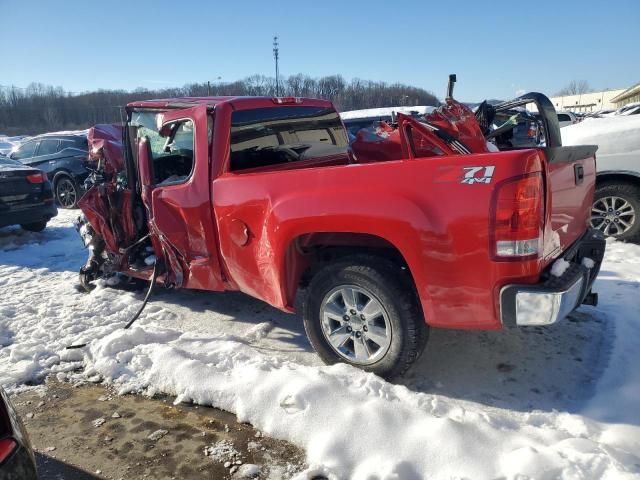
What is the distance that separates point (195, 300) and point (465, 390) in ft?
9.47

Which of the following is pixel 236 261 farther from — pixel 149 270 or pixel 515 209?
pixel 515 209

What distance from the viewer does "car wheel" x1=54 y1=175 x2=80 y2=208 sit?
11430 millimetres

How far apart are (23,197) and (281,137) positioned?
6.16 m

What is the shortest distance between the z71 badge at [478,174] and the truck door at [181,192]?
203 centimetres

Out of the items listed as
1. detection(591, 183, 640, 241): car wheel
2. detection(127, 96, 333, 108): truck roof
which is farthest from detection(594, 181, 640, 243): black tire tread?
detection(127, 96, 333, 108): truck roof

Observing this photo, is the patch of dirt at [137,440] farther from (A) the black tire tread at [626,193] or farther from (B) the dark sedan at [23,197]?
(B) the dark sedan at [23,197]

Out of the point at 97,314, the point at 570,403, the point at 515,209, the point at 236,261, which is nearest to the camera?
the point at 515,209

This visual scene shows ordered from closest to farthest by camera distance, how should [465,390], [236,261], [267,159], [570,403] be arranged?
1. [570,403]
2. [465,390]
3. [236,261]
4. [267,159]

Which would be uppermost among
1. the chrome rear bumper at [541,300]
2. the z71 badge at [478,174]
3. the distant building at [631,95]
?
the distant building at [631,95]

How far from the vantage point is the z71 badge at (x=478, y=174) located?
7.88 ft

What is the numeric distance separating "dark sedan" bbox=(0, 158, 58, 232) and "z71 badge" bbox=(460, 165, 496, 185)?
26.2 ft

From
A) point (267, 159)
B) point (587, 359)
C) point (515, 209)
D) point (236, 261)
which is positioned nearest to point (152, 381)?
point (236, 261)

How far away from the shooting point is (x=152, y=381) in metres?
3.30

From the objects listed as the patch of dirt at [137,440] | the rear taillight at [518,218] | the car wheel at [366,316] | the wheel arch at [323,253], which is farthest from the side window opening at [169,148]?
the rear taillight at [518,218]
